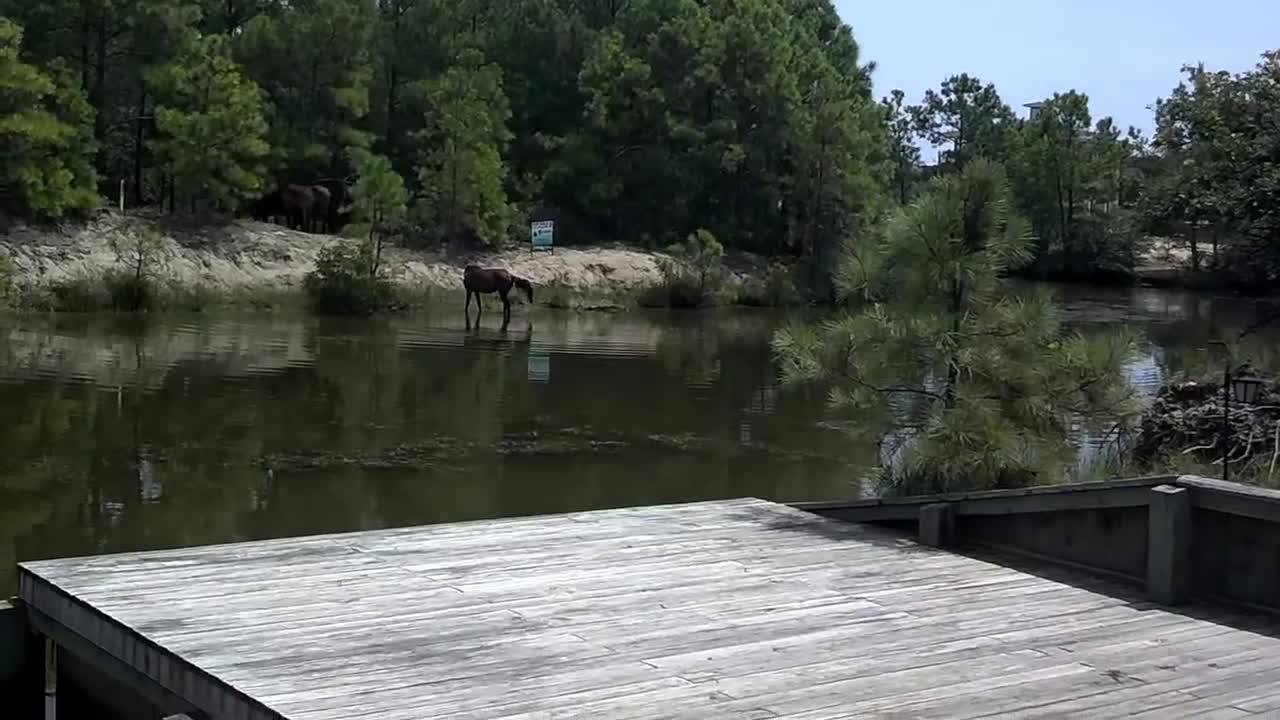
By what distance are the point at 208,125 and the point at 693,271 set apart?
546 inches

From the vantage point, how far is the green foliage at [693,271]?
4028 centimetres

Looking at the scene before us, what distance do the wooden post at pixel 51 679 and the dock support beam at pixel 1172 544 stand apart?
467 centimetres

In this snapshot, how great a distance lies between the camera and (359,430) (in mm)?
15656

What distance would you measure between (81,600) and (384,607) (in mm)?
1189

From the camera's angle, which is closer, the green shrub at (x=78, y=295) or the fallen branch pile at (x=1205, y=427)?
the fallen branch pile at (x=1205, y=427)

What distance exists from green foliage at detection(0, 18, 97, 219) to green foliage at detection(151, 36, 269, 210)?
78.2 inches

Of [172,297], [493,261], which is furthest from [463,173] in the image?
[172,297]

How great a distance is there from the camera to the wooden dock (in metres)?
4.84

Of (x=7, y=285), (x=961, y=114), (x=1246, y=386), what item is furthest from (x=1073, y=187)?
(x=1246, y=386)

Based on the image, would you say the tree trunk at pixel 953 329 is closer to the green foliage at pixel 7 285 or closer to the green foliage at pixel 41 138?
the green foliage at pixel 7 285

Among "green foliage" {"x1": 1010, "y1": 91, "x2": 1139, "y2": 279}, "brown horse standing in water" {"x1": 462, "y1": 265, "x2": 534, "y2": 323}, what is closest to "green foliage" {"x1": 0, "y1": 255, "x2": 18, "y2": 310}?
"brown horse standing in water" {"x1": 462, "y1": 265, "x2": 534, "y2": 323}

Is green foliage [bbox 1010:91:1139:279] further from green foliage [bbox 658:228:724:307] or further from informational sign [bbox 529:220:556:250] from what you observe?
informational sign [bbox 529:220:556:250]

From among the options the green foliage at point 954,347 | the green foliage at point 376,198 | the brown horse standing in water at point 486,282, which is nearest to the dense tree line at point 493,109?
the green foliage at point 376,198

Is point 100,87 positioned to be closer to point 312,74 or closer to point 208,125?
point 208,125
